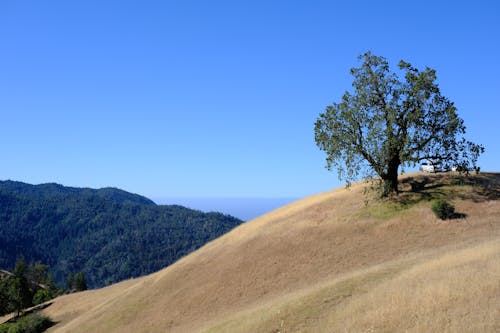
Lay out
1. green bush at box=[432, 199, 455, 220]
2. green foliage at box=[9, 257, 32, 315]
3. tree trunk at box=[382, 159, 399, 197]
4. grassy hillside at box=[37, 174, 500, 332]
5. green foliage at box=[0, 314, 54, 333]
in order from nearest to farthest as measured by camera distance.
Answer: grassy hillside at box=[37, 174, 500, 332] < green bush at box=[432, 199, 455, 220] < tree trunk at box=[382, 159, 399, 197] < green foliage at box=[0, 314, 54, 333] < green foliage at box=[9, 257, 32, 315]

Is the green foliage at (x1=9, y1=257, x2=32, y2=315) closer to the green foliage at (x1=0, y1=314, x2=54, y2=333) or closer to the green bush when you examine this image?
the green foliage at (x1=0, y1=314, x2=54, y2=333)

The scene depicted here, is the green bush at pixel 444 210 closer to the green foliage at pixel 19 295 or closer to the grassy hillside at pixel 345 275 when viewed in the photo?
the grassy hillside at pixel 345 275

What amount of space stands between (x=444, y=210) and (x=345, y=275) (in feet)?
46.3

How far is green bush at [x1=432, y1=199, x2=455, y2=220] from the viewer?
37500 millimetres

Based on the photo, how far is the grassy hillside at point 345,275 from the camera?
17.8m

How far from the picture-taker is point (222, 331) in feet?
79.1

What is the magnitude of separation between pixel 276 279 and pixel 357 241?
826cm

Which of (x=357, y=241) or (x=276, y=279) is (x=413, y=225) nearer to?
(x=357, y=241)

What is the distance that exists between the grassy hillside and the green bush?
0.64 metres

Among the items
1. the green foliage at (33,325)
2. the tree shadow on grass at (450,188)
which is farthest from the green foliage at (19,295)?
the tree shadow on grass at (450,188)

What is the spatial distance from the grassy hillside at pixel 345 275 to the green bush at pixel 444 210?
641 mm

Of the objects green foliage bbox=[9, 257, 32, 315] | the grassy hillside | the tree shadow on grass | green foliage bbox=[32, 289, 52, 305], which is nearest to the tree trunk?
the tree shadow on grass

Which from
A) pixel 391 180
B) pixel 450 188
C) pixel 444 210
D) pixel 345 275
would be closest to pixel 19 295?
pixel 391 180

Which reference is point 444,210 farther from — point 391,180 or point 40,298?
point 40,298
